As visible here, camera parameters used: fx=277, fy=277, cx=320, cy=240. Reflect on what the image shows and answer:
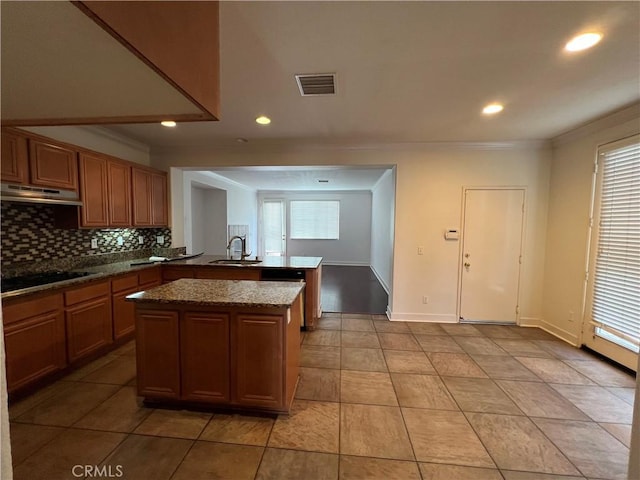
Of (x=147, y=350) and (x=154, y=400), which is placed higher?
(x=147, y=350)

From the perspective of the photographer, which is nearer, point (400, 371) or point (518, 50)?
point (518, 50)

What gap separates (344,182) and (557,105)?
5.09 meters

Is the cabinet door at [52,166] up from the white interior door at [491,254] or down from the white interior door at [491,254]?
up

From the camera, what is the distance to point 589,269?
3.32 metres

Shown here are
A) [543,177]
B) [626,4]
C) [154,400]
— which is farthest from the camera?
[543,177]

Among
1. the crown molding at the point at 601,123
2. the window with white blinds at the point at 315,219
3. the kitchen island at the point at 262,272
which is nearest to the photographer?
the crown molding at the point at 601,123

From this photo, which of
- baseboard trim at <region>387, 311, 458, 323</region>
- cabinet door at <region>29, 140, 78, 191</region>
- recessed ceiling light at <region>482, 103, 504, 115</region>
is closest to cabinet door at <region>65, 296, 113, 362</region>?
cabinet door at <region>29, 140, 78, 191</region>

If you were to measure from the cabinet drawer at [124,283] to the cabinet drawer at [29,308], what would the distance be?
0.58 meters

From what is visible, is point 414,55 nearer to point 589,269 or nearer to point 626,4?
point 626,4

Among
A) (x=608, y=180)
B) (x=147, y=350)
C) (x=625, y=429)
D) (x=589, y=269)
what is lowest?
(x=625, y=429)

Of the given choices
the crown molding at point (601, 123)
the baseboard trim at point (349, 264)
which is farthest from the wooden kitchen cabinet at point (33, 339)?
the baseboard trim at point (349, 264)

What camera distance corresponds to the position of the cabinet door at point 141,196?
12.3 feet

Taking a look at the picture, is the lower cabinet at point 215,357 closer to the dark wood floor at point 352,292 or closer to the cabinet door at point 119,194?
the cabinet door at point 119,194

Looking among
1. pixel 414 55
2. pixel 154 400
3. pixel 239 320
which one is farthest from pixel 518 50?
pixel 154 400
